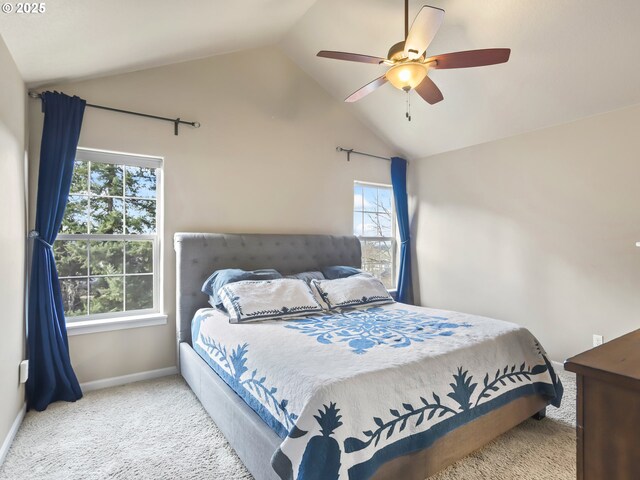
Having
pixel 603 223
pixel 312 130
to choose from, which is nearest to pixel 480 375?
pixel 603 223

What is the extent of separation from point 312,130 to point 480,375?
10.4 ft

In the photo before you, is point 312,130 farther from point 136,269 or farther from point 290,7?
point 136,269

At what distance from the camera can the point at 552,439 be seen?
Answer: 217 cm

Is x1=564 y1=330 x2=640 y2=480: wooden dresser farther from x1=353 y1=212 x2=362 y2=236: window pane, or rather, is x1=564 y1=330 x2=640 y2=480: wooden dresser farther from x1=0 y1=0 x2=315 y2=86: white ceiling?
x1=353 y1=212 x2=362 y2=236: window pane

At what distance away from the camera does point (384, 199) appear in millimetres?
4914

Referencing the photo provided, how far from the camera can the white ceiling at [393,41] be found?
221 cm

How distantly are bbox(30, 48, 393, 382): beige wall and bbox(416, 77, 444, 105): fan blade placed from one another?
5.67ft

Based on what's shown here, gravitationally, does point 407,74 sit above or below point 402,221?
above

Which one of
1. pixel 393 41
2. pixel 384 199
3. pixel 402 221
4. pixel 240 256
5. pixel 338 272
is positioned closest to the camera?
pixel 393 41

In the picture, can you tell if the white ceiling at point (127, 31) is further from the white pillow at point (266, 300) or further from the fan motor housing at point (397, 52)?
the white pillow at point (266, 300)

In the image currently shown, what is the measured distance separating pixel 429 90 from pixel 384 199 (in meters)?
2.39

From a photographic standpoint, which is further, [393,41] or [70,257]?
[393,41]

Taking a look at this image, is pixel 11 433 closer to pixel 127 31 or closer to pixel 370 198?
pixel 127 31

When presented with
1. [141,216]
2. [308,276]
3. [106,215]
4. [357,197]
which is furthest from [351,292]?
[106,215]
